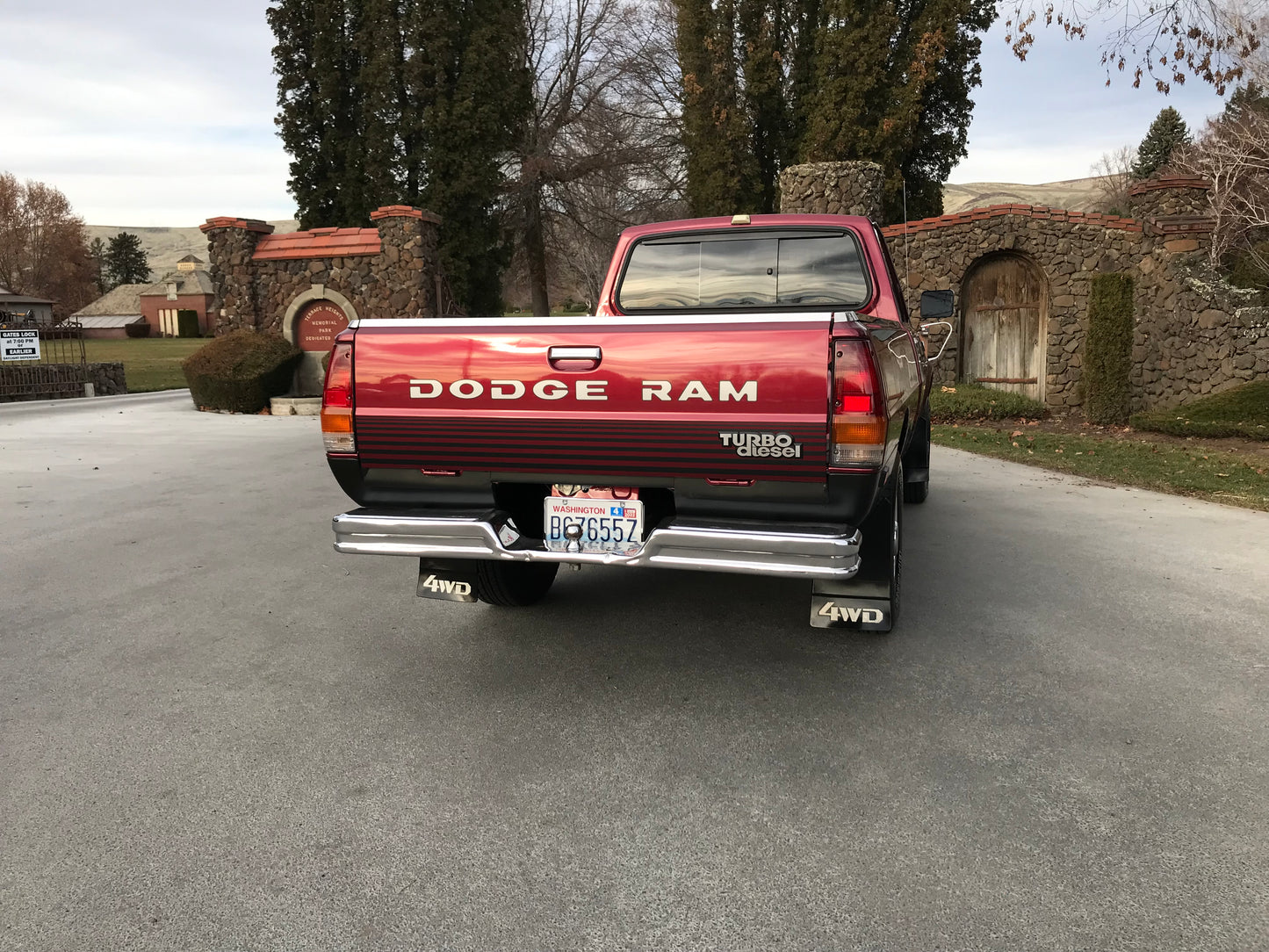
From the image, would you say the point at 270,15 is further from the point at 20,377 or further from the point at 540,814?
the point at 540,814

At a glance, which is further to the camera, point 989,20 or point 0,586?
point 989,20

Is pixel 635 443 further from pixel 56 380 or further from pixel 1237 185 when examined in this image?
pixel 1237 185

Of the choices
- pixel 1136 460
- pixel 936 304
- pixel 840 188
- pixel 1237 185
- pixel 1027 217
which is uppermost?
pixel 1237 185

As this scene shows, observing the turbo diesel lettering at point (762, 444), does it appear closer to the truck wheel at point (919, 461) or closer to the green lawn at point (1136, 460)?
the truck wheel at point (919, 461)

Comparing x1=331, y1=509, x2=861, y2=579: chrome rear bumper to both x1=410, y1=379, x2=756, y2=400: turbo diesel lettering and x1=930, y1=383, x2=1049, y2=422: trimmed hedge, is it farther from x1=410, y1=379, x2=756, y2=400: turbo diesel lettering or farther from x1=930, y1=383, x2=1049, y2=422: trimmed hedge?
x1=930, y1=383, x2=1049, y2=422: trimmed hedge

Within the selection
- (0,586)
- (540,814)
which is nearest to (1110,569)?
(540,814)

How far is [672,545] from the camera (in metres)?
3.33

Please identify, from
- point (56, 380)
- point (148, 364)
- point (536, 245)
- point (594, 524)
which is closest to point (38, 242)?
point (148, 364)

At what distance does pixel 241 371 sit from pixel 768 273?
545 inches

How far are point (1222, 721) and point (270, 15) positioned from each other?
27.9m

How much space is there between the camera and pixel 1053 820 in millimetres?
2748

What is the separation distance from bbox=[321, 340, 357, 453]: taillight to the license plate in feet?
2.90

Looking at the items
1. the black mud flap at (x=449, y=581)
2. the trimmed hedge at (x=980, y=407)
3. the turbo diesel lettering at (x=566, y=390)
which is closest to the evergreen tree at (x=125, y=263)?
the trimmed hedge at (x=980, y=407)

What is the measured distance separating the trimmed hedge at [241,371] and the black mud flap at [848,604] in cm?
1488
